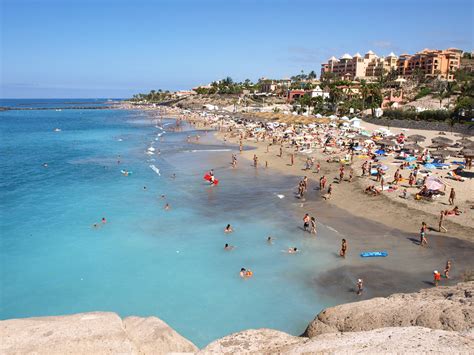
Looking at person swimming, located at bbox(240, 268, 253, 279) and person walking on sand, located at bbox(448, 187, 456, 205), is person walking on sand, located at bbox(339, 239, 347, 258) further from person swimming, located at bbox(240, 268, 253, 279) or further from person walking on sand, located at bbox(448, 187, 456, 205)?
person walking on sand, located at bbox(448, 187, 456, 205)

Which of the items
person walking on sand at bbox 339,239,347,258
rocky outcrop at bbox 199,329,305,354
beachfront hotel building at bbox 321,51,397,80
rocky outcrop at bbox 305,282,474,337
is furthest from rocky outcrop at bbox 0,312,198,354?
beachfront hotel building at bbox 321,51,397,80

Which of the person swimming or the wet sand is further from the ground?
the wet sand

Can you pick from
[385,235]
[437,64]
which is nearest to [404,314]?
[385,235]

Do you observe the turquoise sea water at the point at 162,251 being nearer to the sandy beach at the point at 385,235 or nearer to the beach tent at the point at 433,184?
the sandy beach at the point at 385,235

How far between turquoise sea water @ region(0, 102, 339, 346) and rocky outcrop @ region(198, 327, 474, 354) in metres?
6.19

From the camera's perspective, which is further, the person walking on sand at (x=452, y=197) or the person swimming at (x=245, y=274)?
the person walking on sand at (x=452, y=197)

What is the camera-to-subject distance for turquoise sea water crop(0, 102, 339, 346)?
13.2 m

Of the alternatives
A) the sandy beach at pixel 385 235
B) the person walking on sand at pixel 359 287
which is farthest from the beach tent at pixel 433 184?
the person walking on sand at pixel 359 287

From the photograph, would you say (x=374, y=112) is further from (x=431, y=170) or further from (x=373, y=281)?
(x=373, y=281)

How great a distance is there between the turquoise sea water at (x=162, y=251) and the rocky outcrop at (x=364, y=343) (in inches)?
244

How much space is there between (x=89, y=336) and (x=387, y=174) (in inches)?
1025

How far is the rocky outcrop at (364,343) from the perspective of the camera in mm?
4539

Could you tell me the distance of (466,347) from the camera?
14.5 ft

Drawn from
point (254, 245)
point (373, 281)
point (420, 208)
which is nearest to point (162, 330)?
point (373, 281)
